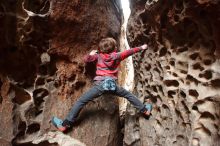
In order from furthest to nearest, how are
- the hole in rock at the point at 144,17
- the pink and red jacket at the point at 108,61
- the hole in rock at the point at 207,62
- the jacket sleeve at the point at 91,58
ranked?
the hole in rock at the point at 144,17 → the jacket sleeve at the point at 91,58 → the pink and red jacket at the point at 108,61 → the hole in rock at the point at 207,62

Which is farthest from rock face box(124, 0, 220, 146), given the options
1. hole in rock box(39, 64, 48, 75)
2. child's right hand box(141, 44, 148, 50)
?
hole in rock box(39, 64, 48, 75)

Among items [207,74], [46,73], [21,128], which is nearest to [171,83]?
[207,74]

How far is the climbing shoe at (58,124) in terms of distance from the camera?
366 cm

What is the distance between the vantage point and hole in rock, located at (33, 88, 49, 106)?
3.79 m

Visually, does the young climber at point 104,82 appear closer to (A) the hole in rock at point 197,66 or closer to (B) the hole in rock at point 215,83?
(A) the hole in rock at point 197,66

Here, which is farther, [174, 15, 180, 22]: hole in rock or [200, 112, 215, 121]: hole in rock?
[174, 15, 180, 22]: hole in rock

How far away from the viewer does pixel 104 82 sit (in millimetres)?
3652

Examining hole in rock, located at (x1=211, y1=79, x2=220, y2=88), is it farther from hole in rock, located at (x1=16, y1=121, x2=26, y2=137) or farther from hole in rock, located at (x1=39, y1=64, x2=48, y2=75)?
hole in rock, located at (x1=16, y1=121, x2=26, y2=137)

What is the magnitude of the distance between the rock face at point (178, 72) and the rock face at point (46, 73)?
0.60 metres

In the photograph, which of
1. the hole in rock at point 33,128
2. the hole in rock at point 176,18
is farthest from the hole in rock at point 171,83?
the hole in rock at point 33,128

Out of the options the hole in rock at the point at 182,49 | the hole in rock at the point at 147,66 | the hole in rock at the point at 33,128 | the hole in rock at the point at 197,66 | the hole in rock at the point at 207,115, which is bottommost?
the hole in rock at the point at 33,128

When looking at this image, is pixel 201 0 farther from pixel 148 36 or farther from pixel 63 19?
pixel 63 19

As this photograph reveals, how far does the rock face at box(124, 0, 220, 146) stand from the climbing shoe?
38.4 inches

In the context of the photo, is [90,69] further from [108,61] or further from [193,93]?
[193,93]
